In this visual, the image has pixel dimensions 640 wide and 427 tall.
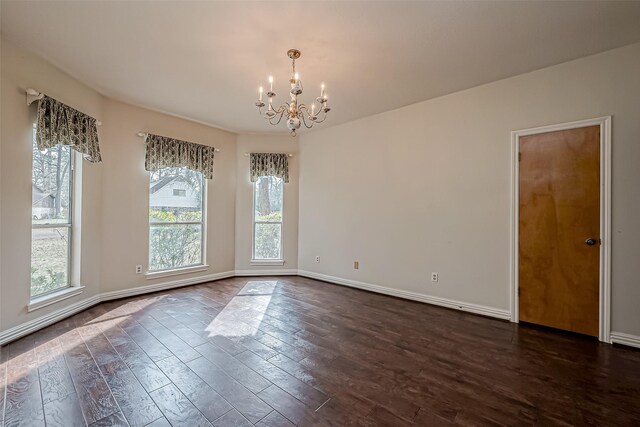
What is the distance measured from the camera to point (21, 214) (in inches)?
102

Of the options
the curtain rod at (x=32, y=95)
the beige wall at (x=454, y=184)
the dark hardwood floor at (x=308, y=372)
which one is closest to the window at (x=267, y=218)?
the beige wall at (x=454, y=184)

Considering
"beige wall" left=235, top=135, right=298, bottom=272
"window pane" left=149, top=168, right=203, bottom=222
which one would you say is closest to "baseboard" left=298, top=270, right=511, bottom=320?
"beige wall" left=235, top=135, right=298, bottom=272

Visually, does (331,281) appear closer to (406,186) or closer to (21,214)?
(406,186)

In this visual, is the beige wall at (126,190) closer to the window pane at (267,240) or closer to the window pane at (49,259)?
the window pane at (49,259)

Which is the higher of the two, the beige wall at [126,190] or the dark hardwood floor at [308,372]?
the beige wall at [126,190]

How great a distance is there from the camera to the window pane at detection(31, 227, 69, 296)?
9.36ft

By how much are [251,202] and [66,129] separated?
107 inches

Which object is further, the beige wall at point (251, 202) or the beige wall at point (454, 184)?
the beige wall at point (251, 202)

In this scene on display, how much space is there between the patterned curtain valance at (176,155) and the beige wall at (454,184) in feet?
5.62

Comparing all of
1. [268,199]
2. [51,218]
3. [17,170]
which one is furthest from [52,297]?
[268,199]

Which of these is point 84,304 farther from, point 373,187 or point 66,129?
point 373,187

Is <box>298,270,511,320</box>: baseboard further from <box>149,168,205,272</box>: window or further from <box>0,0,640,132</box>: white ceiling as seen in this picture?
<box>0,0,640,132</box>: white ceiling

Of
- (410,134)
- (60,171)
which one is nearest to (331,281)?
(410,134)

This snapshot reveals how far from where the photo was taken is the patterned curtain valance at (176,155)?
13.1 feet
